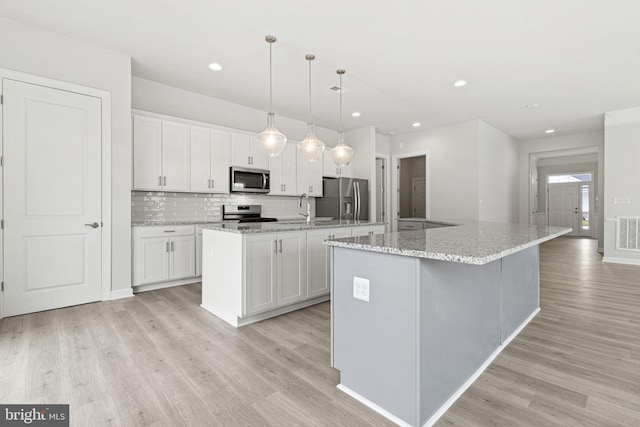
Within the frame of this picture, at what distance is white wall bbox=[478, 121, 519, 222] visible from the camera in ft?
20.0

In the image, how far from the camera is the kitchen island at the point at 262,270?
2.66 meters

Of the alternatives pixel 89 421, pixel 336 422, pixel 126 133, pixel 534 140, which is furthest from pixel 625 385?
pixel 534 140

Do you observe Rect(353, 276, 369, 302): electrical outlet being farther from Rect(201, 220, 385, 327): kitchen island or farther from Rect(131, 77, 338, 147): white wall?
Rect(131, 77, 338, 147): white wall

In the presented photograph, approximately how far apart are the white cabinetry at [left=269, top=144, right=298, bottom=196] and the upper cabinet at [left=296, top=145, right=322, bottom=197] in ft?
0.41

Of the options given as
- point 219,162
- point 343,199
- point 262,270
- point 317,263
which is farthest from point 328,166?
point 262,270

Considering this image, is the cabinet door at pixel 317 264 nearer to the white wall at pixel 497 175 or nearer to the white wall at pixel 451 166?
the white wall at pixel 451 166

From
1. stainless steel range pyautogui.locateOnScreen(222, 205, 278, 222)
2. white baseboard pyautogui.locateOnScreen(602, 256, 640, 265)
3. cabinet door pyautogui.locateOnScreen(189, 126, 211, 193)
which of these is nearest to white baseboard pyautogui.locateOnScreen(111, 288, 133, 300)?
cabinet door pyautogui.locateOnScreen(189, 126, 211, 193)

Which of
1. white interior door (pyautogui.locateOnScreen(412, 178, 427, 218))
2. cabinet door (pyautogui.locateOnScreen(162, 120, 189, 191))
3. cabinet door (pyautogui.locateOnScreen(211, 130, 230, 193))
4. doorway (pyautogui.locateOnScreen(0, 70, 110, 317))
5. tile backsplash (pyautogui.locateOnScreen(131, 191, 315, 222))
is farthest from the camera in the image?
white interior door (pyautogui.locateOnScreen(412, 178, 427, 218))

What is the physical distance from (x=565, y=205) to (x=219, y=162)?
11905mm

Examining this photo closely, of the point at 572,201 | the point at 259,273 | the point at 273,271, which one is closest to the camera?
the point at 259,273

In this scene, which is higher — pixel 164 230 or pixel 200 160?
pixel 200 160

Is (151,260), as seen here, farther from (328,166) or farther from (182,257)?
(328,166)

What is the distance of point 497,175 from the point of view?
22.0ft

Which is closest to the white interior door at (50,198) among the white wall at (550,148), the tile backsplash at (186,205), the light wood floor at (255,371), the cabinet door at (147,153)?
the light wood floor at (255,371)
